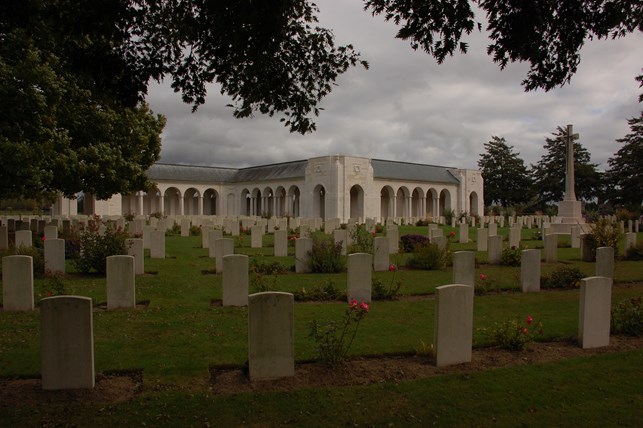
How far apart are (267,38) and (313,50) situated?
105 cm

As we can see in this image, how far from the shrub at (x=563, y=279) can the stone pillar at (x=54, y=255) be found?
33.6 ft

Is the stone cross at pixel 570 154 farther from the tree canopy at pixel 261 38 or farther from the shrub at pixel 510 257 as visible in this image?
the tree canopy at pixel 261 38

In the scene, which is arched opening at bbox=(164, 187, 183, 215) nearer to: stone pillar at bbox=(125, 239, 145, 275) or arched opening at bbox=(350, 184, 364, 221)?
arched opening at bbox=(350, 184, 364, 221)

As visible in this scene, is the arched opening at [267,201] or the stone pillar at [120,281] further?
the arched opening at [267,201]

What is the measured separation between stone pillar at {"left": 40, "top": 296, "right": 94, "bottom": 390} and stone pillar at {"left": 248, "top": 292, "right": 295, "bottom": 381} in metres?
1.51

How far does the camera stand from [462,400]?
437cm

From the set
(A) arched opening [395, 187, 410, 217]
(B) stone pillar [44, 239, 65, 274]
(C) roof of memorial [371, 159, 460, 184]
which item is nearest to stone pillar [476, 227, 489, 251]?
(B) stone pillar [44, 239, 65, 274]

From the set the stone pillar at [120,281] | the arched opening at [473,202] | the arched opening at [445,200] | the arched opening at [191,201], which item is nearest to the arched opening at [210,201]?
the arched opening at [191,201]

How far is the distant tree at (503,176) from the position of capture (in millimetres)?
58344

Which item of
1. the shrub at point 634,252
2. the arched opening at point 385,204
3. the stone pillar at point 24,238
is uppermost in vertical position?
the arched opening at point 385,204

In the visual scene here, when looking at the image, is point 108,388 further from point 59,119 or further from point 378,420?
point 59,119

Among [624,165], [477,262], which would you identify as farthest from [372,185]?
[477,262]

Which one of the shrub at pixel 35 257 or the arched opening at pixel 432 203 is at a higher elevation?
the arched opening at pixel 432 203

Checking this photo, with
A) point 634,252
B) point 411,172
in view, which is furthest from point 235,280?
point 411,172
